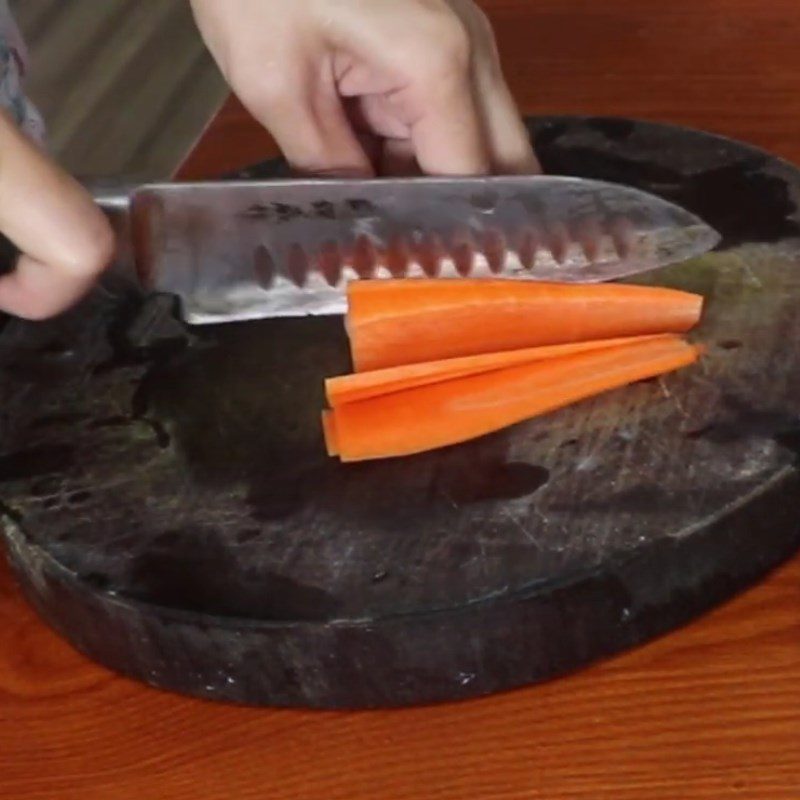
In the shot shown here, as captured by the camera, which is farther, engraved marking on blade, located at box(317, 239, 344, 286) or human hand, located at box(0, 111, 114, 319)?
engraved marking on blade, located at box(317, 239, 344, 286)

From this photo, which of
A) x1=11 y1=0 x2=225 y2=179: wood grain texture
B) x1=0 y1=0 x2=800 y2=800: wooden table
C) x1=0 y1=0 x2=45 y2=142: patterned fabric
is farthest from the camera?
x1=11 y1=0 x2=225 y2=179: wood grain texture

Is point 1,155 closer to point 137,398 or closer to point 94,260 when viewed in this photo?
point 94,260

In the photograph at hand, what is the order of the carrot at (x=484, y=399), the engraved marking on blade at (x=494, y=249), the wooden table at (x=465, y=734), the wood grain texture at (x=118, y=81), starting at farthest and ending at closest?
the wood grain texture at (x=118, y=81)
the engraved marking on blade at (x=494, y=249)
the carrot at (x=484, y=399)
the wooden table at (x=465, y=734)

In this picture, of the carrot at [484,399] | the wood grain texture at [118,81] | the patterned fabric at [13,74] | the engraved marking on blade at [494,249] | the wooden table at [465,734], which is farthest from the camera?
the wood grain texture at [118,81]

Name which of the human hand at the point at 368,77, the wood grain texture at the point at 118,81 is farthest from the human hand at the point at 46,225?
the wood grain texture at the point at 118,81

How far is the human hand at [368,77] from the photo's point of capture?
933 mm

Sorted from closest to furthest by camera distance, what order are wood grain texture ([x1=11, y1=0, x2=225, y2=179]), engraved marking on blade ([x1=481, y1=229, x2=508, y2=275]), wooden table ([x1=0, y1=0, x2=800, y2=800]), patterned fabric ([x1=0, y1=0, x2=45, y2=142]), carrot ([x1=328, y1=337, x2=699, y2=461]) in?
1. wooden table ([x1=0, y1=0, x2=800, y2=800])
2. carrot ([x1=328, y1=337, x2=699, y2=461])
3. engraved marking on blade ([x1=481, y1=229, x2=508, y2=275])
4. patterned fabric ([x1=0, y1=0, x2=45, y2=142])
5. wood grain texture ([x1=11, y1=0, x2=225, y2=179])

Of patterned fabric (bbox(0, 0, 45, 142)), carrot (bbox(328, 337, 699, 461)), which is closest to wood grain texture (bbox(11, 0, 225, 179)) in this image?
patterned fabric (bbox(0, 0, 45, 142))

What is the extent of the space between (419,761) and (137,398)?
32 centimetres

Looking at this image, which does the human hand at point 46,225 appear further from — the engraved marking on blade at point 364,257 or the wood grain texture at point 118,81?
the wood grain texture at point 118,81

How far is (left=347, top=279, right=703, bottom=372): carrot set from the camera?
862 millimetres

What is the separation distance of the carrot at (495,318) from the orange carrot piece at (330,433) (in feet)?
0.15

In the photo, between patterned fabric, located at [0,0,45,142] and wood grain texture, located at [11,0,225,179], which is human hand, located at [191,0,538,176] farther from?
wood grain texture, located at [11,0,225,179]

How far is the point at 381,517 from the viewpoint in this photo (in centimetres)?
78
